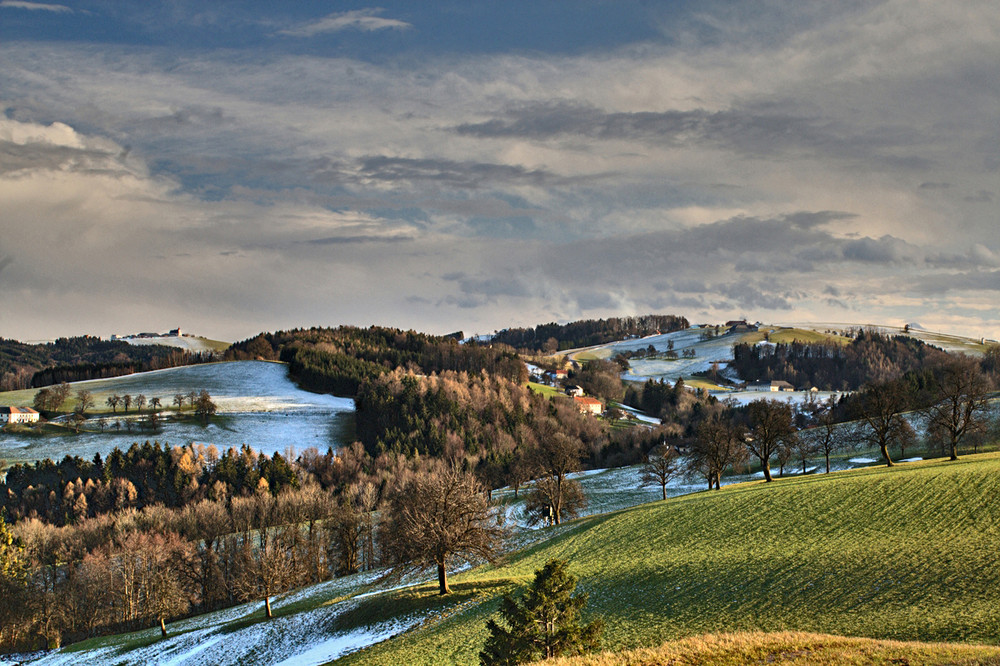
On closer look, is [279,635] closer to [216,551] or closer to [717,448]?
[216,551]

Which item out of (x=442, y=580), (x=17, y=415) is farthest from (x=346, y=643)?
(x=17, y=415)

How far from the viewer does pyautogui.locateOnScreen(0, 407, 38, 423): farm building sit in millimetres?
157500

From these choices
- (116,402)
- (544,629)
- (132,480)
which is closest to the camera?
(544,629)

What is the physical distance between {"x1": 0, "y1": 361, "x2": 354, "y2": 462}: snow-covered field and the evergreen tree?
13337 cm

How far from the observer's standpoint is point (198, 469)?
427 ft

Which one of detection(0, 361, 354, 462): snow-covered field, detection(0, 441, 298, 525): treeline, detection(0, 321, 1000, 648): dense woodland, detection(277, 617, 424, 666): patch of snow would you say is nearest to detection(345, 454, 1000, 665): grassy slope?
detection(277, 617, 424, 666): patch of snow

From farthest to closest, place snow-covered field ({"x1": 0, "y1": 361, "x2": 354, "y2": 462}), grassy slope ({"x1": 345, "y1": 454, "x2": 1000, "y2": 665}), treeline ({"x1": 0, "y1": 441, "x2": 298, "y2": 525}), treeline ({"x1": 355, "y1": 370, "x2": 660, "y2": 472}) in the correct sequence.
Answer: treeline ({"x1": 355, "y1": 370, "x2": 660, "y2": 472}) → snow-covered field ({"x1": 0, "y1": 361, "x2": 354, "y2": 462}) → treeline ({"x1": 0, "y1": 441, "x2": 298, "y2": 525}) → grassy slope ({"x1": 345, "y1": 454, "x2": 1000, "y2": 665})

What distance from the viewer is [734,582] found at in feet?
125

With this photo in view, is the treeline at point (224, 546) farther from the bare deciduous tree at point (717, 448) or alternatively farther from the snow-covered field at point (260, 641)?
the bare deciduous tree at point (717, 448)

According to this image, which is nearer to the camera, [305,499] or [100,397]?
[305,499]

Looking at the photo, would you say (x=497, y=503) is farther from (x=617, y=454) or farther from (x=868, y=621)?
(x=868, y=621)

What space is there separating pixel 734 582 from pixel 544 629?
17.0 meters

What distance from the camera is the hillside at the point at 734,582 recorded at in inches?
1234

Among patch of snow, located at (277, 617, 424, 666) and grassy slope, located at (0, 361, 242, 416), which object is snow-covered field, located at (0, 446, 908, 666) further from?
grassy slope, located at (0, 361, 242, 416)
